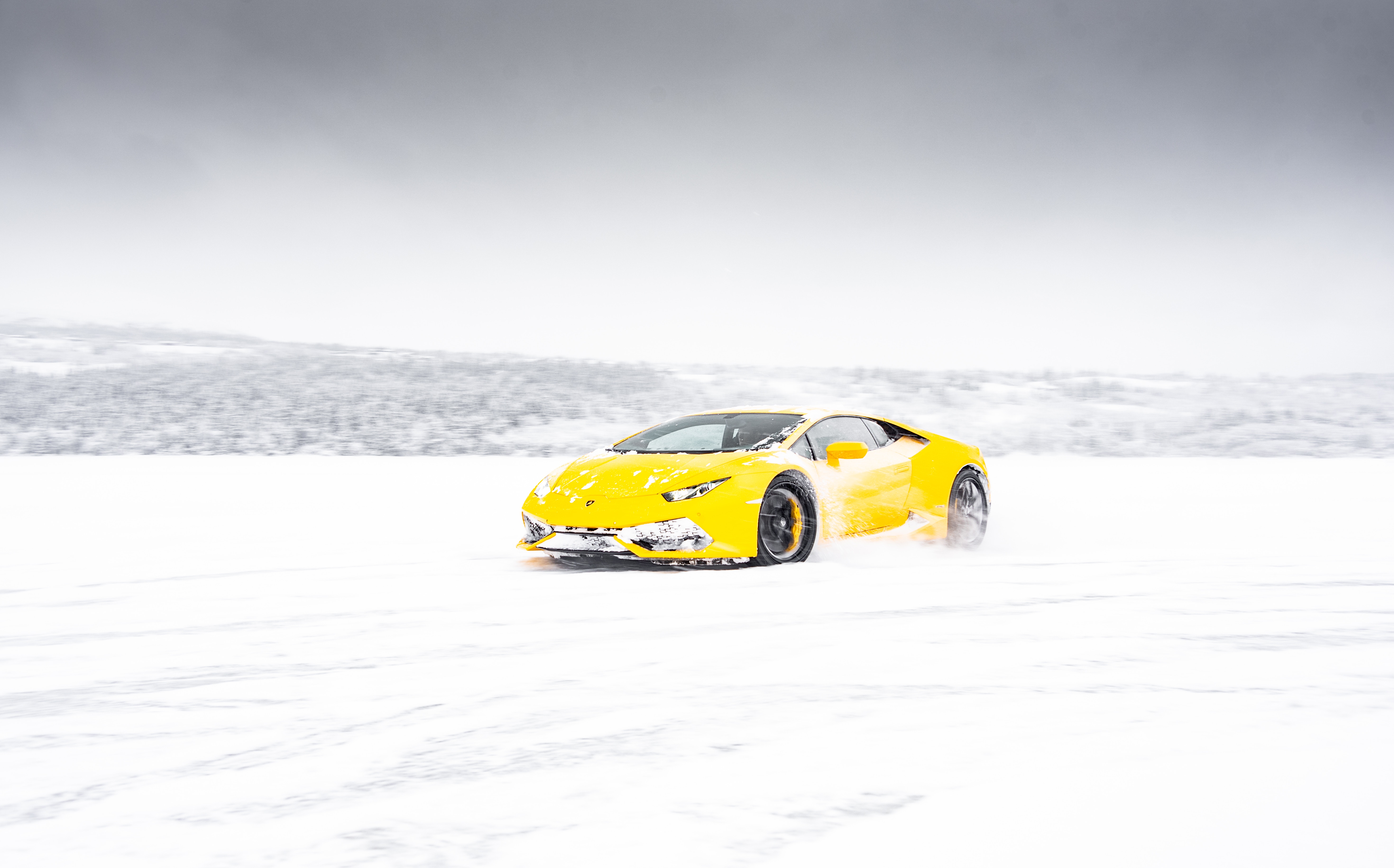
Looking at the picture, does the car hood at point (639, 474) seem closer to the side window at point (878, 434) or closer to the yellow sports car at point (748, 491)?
the yellow sports car at point (748, 491)

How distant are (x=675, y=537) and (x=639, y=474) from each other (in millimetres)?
551

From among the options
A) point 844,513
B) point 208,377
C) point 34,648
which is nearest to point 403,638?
point 34,648

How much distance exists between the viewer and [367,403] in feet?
88.8

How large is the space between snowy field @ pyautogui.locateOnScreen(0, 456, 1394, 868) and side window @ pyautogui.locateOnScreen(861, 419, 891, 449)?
773mm

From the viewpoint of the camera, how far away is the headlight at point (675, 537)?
6.81m

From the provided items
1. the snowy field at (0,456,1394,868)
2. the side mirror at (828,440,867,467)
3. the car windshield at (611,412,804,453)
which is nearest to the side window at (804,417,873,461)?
the car windshield at (611,412,804,453)

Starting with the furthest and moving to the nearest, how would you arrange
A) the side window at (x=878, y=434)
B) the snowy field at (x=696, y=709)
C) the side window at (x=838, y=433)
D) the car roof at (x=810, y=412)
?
the side window at (x=878, y=434) < the car roof at (x=810, y=412) < the side window at (x=838, y=433) < the snowy field at (x=696, y=709)

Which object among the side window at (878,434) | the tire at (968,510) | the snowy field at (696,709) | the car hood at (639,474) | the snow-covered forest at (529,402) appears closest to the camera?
the snowy field at (696,709)

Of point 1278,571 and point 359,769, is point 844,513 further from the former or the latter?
point 359,769

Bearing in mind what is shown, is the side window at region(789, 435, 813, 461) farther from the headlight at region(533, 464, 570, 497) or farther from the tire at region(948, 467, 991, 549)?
the headlight at region(533, 464, 570, 497)

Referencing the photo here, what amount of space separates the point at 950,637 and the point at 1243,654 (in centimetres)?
119

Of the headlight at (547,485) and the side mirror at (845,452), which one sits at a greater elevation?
the side mirror at (845,452)

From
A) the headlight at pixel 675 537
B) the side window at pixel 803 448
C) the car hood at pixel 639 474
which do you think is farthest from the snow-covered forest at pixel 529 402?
the headlight at pixel 675 537

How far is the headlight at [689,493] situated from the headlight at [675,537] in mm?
132
